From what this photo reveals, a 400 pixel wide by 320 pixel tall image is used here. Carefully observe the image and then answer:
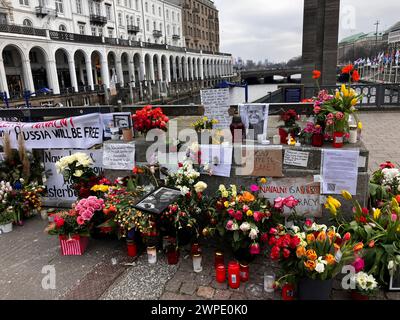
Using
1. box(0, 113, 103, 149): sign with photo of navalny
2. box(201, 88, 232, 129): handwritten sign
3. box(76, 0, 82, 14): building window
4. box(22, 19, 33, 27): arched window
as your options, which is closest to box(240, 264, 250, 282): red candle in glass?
box(201, 88, 232, 129): handwritten sign

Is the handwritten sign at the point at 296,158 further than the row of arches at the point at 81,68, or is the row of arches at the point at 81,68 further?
the row of arches at the point at 81,68

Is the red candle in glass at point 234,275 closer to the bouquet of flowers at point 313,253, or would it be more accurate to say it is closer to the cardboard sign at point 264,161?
the bouquet of flowers at point 313,253

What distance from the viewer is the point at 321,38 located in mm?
16000

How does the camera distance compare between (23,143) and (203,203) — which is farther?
(23,143)

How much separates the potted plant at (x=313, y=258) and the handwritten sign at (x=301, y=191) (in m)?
1.12

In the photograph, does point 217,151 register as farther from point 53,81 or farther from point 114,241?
point 53,81

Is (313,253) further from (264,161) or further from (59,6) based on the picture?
(59,6)

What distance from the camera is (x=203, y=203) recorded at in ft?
13.9

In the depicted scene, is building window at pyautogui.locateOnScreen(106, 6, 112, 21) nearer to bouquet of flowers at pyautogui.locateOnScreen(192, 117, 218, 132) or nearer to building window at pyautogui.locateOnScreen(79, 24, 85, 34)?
building window at pyautogui.locateOnScreen(79, 24, 85, 34)

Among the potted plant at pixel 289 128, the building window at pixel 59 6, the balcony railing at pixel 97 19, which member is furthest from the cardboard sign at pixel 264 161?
the balcony railing at pixel 97 19

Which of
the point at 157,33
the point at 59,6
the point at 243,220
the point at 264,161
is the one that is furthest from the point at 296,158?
the point at 157,33

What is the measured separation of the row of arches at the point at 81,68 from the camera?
116 ft

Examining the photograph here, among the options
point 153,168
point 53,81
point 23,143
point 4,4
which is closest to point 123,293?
point 153,168

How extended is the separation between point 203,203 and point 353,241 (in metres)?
1.81
